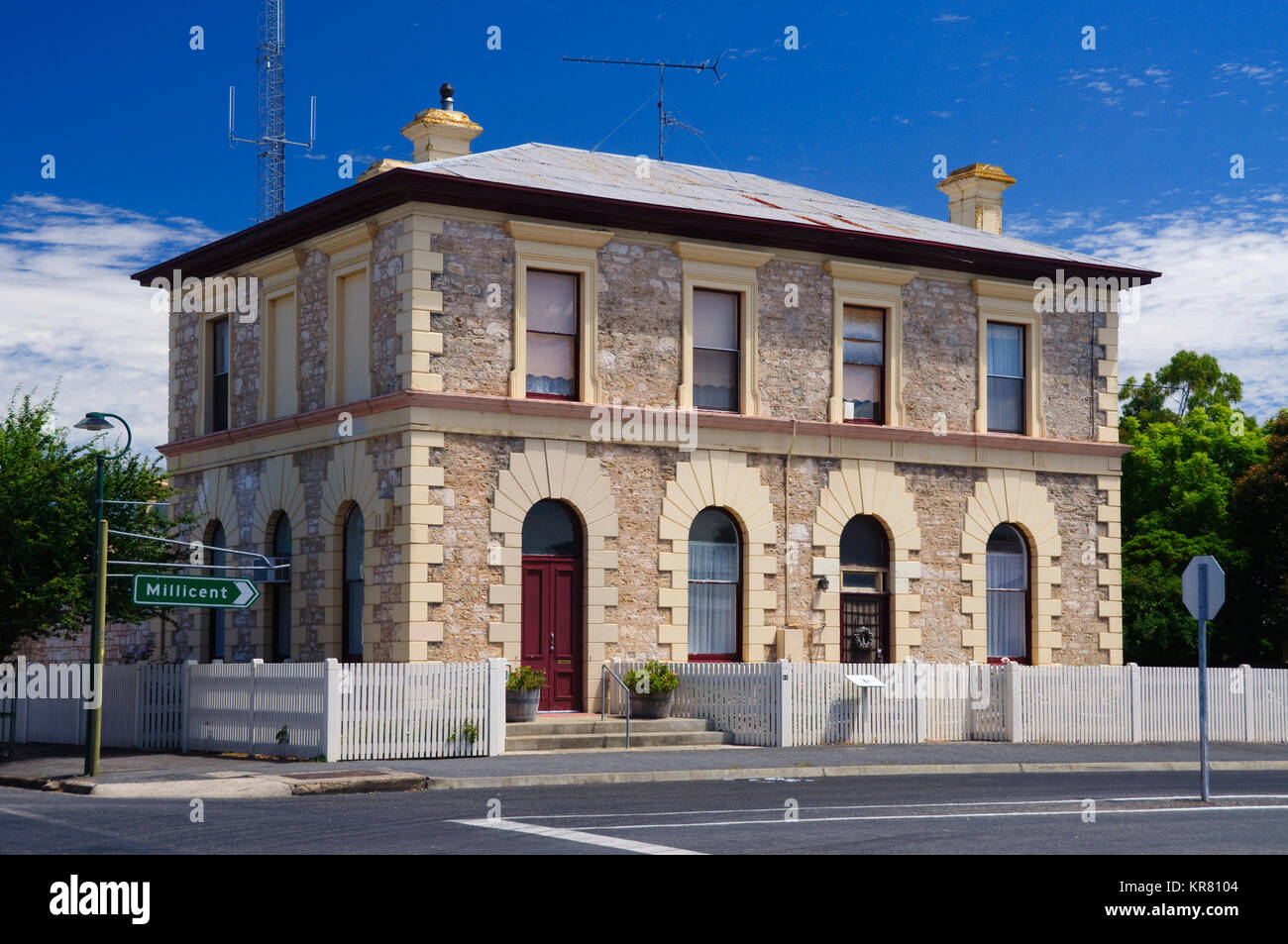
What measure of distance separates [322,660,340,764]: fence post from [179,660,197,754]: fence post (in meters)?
3.65

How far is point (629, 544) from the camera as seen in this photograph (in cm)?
2502

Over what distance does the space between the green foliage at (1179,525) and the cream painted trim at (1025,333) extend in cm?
1733

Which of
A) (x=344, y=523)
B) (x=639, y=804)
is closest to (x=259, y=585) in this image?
(x=344, y=523)

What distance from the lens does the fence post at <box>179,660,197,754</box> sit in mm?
23234

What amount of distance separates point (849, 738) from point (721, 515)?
14.2ft

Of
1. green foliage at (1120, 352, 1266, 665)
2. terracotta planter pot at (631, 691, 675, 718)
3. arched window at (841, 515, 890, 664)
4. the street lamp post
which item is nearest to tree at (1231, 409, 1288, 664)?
green foliage at (1120, 352, 1266, 665)

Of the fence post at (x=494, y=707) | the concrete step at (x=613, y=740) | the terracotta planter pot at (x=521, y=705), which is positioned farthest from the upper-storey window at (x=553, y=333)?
the concrete step at (x=613, y=740)

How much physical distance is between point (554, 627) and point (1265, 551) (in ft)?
89.5

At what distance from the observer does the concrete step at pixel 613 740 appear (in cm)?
2227

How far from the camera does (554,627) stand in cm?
2450

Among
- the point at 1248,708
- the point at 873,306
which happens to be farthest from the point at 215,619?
the point at 1248,708

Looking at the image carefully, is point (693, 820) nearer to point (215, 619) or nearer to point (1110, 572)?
point (215, 619)

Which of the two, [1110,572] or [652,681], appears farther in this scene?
[1110,572]

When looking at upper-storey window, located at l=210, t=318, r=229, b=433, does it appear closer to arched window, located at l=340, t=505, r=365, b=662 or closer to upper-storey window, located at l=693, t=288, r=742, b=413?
arched window, located at l=340, t=505, r=365, b=662
